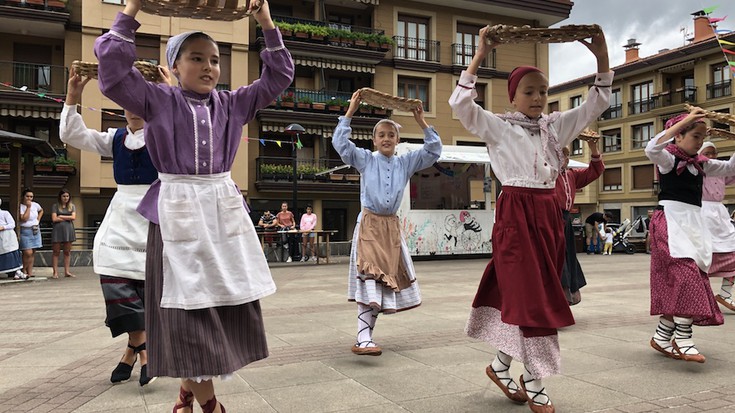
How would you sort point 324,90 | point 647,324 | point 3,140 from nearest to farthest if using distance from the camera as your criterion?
point 647,324
point 3,140
point 324,90

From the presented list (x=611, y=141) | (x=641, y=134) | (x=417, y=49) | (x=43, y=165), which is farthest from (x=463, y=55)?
(x=611, y=141)

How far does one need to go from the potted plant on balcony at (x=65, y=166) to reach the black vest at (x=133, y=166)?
20806 millimetres

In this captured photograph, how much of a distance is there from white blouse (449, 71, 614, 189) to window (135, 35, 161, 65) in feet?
Result: 73.5

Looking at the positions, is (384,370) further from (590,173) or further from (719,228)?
(719,228)

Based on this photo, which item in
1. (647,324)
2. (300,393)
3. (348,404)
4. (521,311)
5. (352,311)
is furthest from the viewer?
(352,311)

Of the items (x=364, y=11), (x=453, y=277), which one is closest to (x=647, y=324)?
(x=453, y=277)

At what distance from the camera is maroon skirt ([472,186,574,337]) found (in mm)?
3105

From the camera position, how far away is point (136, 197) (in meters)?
3.81

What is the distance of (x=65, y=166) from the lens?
22062 mm

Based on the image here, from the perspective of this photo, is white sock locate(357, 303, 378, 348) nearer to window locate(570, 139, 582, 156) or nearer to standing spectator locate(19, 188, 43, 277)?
standing spectator locate(19, 188, 43, 277)

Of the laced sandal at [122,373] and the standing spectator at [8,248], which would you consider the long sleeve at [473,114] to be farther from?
the standing spectator at [8,248]

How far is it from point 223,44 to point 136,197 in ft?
73.0

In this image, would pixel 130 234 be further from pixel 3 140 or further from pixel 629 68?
pixel 629 68

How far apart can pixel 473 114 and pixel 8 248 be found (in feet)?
39.4
